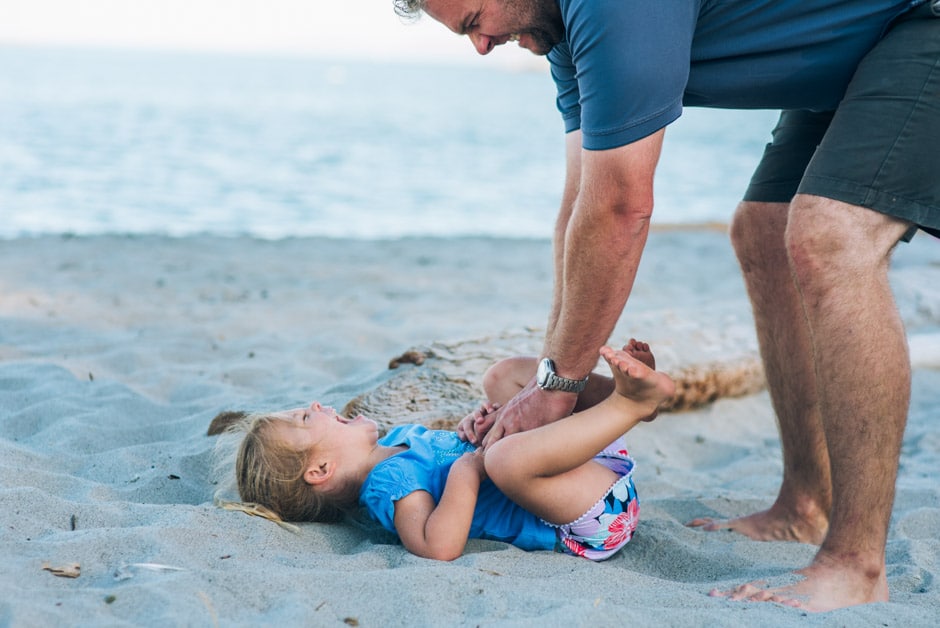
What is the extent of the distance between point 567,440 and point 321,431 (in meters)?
0.79

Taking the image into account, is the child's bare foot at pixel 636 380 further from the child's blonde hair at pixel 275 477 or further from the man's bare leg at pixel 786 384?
the child's blonde hair at pixel 275 477

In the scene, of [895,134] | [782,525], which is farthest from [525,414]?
[895,134]

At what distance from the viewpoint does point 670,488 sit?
3537mm

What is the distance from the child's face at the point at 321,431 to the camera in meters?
2.83

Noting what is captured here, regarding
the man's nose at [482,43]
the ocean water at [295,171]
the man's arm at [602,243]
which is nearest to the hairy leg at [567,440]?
the man's arm at [602,243]

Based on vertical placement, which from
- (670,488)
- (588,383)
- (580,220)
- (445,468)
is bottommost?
(670,488)

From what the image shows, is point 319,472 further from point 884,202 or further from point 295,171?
point 295,171

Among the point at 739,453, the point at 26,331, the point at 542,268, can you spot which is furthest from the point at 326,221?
the point at 739,453

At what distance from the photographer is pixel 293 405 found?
374cm

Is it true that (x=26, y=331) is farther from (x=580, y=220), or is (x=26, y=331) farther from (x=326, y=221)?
(x=326, y=221)

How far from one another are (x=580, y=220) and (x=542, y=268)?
5.67m

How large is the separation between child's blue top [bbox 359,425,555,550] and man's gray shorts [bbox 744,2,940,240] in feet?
4.06

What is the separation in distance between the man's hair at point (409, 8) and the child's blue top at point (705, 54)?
1.38ft

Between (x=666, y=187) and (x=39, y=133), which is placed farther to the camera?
(x=39, y=133)
